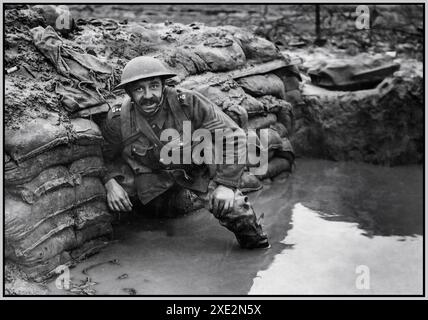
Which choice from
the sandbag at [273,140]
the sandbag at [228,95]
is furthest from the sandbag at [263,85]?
the sandbag at [273,140]

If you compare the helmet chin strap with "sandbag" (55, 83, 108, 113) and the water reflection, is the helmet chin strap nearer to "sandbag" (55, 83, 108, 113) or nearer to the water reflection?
"sandbag" (55, 83, 108, 113)

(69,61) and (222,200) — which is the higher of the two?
(69,61)

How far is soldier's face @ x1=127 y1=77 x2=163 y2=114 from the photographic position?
421 cm

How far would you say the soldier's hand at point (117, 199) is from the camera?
176 inches

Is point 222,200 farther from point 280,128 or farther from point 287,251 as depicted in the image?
point 280,128

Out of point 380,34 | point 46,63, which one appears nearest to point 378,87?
point 380,34

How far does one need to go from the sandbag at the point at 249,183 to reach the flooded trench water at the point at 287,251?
84 millimetres

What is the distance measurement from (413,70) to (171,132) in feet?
14.6

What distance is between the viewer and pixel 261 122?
6.52m

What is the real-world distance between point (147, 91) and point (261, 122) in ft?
8.34

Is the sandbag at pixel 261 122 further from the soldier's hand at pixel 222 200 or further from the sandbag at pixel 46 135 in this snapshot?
the sandbag at pixel 46 135

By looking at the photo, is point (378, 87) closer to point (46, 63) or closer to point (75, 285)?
point (46, 63)

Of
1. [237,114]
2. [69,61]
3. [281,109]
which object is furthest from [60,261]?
[281,109]

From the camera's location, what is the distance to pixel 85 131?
4375 millimetres
